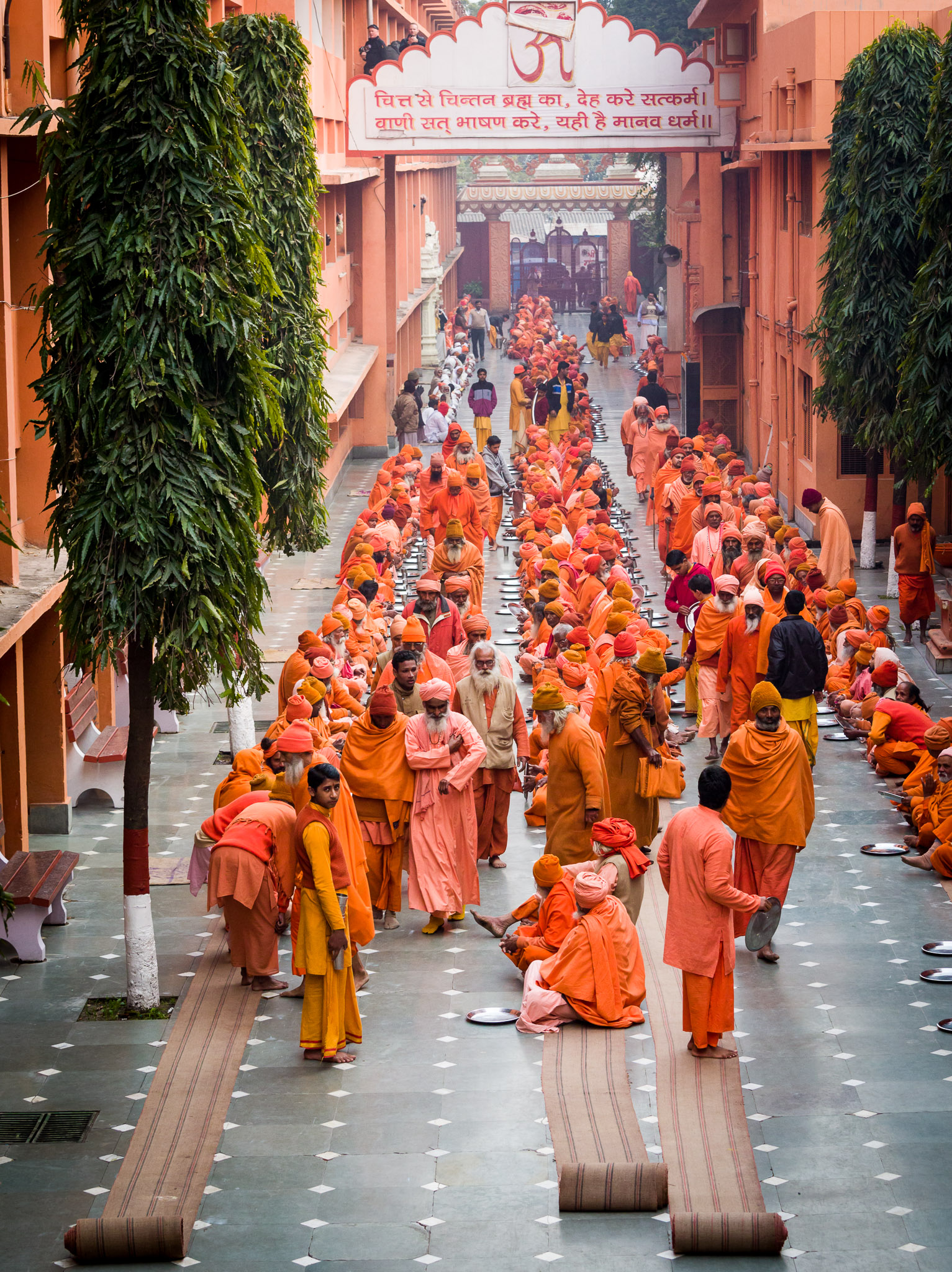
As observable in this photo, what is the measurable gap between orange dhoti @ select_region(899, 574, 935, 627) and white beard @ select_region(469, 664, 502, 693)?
711 centimetres

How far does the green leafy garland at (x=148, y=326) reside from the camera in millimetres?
9250

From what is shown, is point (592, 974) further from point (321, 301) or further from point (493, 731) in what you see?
point (321, 301)

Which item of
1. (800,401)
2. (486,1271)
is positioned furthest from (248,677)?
(800,401)

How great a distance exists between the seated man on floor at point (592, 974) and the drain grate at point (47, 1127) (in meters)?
2.35

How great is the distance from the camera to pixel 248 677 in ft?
34.4

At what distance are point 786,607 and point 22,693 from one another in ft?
18.4

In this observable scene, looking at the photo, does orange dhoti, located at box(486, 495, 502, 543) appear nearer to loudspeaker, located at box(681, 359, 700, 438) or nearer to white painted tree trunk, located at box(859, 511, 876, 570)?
white painted tree trunk, located at box(859, 511, 876, 570)

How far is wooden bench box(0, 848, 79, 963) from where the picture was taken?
10.9m

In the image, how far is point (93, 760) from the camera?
1409cm

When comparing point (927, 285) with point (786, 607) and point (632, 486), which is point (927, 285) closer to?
point (786, 607)

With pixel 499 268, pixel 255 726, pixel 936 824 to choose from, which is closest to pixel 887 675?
pixel 936 824

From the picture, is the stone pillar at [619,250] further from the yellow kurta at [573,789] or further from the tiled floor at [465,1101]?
the yellow kurta at [573,789]

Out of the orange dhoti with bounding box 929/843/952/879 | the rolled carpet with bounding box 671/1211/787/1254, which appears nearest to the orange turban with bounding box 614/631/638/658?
the orange dhoti with bounding box 929/843/952/879

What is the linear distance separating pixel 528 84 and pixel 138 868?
19493 mm
